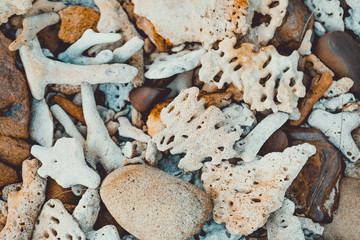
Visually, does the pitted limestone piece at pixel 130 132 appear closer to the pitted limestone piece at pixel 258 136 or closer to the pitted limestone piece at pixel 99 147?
the pitted limestone piece at pixel 99 147

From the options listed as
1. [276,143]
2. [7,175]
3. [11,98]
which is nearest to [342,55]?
[276,143]

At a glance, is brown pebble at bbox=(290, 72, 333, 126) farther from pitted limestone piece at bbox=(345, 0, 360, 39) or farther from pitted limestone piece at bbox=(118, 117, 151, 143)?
pitted limestone piece at bbox=(118, 117, 151, 143)

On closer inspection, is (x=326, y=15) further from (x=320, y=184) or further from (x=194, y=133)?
(x=194, y=133)

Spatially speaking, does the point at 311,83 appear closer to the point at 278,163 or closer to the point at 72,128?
the point at 278,163

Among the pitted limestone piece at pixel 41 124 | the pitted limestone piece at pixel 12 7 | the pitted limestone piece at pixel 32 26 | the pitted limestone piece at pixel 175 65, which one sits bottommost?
the pitted limestone piece at pixel 41 124

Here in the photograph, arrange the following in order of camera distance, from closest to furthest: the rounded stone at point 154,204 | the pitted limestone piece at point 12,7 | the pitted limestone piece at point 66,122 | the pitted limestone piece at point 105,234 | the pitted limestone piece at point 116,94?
1. the rounded stone at point 154,204
2. the pitted limestone piece at point 105,234
3. the pitted limestone piece at point 12,7
4. the pitted limestone piece at point 66,122
5. the pitted limestone piece at point 116,94

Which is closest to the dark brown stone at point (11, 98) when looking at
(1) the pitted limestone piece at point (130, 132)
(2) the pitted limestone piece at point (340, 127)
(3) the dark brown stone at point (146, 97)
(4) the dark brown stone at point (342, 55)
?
(1) the pitted limestone piece at point (130, 132)

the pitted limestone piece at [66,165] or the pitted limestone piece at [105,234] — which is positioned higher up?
the pitted limestone piece at [66,165]

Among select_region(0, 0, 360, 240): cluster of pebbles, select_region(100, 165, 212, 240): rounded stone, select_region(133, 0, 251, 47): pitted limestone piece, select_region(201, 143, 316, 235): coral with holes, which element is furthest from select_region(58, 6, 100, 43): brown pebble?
select_region(201, 143, 316, 235): coral with holes
